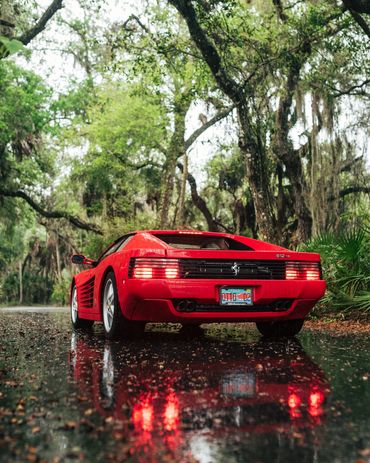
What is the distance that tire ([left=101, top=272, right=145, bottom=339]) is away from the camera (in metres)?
7.07

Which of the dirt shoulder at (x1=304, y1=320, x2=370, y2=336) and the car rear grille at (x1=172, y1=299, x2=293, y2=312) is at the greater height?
the car rear grille at (x1=172, y1=299, x2=293, y2=312)

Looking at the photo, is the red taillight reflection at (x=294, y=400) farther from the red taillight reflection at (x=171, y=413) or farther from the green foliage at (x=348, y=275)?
the green foliage at (x=348, y=275)

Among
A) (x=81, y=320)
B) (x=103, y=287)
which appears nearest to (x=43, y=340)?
(x=103, y=287)

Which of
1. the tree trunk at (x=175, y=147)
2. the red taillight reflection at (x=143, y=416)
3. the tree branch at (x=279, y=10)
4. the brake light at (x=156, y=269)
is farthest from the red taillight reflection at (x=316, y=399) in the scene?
the tree trunk at (x=175, y=147)

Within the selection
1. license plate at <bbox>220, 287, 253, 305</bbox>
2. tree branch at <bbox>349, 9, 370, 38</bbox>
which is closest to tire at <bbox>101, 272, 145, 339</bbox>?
license plate at <bbox>220, 287, 253, 305</bbox>

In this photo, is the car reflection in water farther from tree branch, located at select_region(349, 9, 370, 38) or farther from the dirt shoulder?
tree branch, located at select_region(349, 9, 370, 38)

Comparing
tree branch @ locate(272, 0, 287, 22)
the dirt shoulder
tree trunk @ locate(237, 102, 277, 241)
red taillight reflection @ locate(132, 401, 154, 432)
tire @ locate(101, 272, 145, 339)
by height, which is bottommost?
the dirt shoulder

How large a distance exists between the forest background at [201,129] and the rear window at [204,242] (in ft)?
11.3

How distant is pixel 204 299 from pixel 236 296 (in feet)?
1.32

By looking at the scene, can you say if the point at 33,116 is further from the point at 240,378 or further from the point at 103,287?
the point at 240,378

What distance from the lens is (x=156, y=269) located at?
662 centimetres

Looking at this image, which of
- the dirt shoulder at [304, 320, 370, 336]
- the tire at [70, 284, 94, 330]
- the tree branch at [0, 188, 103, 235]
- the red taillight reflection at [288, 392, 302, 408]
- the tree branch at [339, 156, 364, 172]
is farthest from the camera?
the tree branch at [0, 188, 103, 235]

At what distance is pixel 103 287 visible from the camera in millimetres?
7953

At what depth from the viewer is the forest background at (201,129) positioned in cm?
1536
